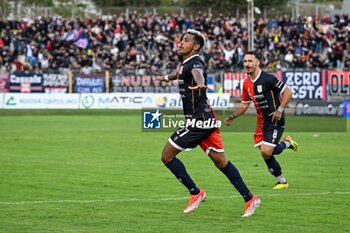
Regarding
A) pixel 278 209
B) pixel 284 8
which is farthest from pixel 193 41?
pixel 284 8

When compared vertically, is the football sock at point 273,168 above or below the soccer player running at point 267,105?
below

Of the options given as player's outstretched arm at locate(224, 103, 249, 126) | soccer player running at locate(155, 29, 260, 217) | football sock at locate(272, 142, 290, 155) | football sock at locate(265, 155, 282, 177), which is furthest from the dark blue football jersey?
football sock at locate(272, 142, 290, 155)

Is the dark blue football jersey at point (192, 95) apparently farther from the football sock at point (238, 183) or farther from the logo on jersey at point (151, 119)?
the logo on jersey at point (151, 119)

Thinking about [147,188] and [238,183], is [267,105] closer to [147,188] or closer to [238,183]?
[147,188]

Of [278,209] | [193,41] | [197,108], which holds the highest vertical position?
[193,41]

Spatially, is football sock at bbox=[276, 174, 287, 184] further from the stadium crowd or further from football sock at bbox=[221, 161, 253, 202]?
the stadium crowd

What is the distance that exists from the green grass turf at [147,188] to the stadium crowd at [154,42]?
21.6 meters

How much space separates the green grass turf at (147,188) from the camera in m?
10.2

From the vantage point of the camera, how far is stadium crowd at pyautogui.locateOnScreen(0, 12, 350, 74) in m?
47.6

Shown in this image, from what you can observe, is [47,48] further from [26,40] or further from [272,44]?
[272,44]

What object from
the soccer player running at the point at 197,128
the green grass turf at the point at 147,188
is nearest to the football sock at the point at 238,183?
the soccer player running at the point at 197,128

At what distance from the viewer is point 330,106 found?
37469mm

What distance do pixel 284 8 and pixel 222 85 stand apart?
42.3ft

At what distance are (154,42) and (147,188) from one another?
121 feet
